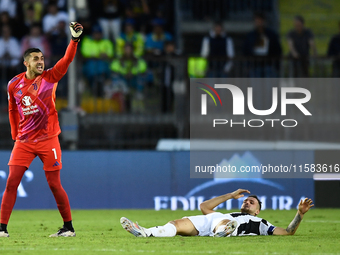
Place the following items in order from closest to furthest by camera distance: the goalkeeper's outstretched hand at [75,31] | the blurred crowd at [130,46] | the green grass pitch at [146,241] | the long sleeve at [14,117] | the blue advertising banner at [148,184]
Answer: the green grass pitch at [146,241], the goalkeeper's outstretched hand at [75,31], the long sleeve at [14,117], the blue advertising banner at [148,184], the blurred crowd at [130,46]

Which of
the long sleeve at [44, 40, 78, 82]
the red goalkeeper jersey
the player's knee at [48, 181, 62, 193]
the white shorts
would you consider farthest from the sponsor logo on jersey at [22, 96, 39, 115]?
the white shorts

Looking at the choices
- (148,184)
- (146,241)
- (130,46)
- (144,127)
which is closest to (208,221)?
(146,241)

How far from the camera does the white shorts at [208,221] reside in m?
8.00

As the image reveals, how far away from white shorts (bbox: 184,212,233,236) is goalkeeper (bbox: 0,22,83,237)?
1.55 m

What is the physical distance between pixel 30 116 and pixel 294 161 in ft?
20.6

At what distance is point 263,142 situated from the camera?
13.0 metres

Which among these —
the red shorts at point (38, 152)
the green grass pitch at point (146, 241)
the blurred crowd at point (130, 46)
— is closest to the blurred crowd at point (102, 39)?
the blurred crowd at point (130, 46)

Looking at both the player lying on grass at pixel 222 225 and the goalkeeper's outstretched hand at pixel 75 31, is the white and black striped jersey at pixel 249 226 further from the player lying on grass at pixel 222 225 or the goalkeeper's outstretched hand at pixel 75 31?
the goalkeeper's outstretched hand at pixel 75 31

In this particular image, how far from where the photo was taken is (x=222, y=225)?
786 centimetres

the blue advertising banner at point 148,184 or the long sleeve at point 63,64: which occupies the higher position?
the long sleeve at point 63,64

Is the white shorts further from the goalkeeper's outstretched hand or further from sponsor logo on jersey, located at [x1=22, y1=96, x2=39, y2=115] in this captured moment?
the goalkeeper's outstretched hand

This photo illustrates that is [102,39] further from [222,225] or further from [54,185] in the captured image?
[222,225]

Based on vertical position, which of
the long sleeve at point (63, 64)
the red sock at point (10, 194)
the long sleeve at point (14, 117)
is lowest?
the red sock at point (10, 194)

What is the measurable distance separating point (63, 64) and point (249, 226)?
2977mm
